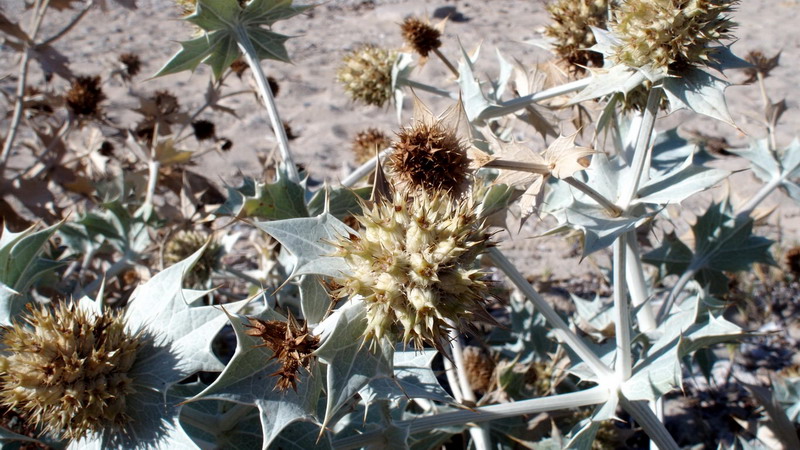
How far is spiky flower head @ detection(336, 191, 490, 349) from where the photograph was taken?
0.97 metres

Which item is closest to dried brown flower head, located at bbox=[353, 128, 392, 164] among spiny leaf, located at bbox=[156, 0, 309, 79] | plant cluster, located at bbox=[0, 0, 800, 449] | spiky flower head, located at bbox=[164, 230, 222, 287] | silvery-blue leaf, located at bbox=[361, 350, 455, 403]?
plant cluster, located at bbox=[0, 0, 800, 449]

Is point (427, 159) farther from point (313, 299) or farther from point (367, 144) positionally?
point (367, 144)

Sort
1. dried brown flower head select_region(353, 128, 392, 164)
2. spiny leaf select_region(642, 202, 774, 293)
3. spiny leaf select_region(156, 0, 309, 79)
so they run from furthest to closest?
dried brown flower head select_region(353, 128, 392, 164)
spiny leaf select_region(642, 202, 774, 293)
spiny leaf select_region(156, 0, 309, 79)

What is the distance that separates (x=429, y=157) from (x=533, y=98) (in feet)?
1.81

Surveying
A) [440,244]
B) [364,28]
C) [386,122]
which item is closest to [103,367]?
[440,244]

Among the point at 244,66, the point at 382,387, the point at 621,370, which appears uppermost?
the point at 244,66

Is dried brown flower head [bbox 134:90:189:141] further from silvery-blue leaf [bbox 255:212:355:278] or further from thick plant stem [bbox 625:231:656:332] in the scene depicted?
thick plant stem [bbox 625:231:656:332]

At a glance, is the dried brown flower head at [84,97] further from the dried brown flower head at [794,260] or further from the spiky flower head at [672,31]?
the dried brown flower head at [794,260]

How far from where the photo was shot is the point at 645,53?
1.34 m

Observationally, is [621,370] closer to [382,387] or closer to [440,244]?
[382,387]

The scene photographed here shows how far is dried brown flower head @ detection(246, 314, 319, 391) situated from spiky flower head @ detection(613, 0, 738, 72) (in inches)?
38.9

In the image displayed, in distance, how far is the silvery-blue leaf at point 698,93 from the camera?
1.29 meters

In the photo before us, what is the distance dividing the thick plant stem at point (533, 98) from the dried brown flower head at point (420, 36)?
801 mm

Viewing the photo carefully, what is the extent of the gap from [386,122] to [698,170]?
345 cm
